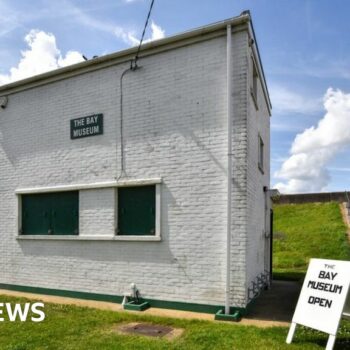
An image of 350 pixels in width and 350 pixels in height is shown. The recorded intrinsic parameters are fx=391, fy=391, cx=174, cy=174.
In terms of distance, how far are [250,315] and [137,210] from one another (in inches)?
117

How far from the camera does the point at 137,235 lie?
7996 millimetres

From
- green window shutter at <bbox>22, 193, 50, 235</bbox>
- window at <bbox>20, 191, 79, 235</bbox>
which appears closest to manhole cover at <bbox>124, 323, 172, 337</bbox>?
window at <bbox>20, 191, 79, 235</bbox>

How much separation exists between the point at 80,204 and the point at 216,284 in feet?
11.8

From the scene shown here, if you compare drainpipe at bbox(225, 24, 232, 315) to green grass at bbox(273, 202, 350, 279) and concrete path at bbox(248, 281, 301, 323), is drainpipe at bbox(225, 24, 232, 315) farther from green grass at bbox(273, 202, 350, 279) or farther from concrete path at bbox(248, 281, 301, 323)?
green grass at bbox(273, 202, 350, 279)

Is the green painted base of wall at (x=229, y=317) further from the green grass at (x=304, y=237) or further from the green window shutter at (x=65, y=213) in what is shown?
the green grass at (x=304, y=237)

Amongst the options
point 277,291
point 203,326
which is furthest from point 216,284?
point 277,291

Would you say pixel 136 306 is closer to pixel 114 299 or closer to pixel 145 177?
pixel 114 299

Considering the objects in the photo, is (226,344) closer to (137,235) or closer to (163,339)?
(163,339)

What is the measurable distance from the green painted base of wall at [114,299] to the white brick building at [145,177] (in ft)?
0.08

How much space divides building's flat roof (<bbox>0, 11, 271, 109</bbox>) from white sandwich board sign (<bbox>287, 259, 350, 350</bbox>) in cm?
454

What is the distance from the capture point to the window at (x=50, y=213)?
8.95 metres

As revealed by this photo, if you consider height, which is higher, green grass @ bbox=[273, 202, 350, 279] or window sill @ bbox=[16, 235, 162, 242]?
window sill @ bbox=[16, 235, 162, 242]

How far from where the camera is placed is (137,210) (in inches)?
318

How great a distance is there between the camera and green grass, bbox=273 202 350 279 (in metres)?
14.8
